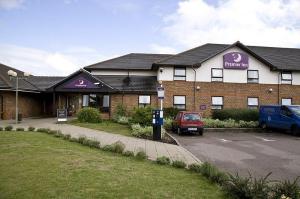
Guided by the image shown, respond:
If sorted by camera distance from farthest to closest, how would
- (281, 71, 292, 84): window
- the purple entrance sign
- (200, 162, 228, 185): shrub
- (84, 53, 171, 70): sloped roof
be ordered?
1. (84, 53, 171, 70): sloped roof
2. (281, 71, 292, 84): window
3. the purple entrance sign
4. (200, 162, 228, 185): shrub

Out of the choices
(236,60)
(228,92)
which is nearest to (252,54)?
(236,60)

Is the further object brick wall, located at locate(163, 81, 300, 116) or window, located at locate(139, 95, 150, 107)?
window, located at locate(139, 95, 150, 107)

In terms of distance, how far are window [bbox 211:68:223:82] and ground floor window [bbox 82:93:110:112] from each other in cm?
963

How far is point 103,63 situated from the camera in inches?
1383

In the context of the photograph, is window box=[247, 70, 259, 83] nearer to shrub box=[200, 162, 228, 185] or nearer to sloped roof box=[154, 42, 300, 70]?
sloped roof box=[154, 42, 300, 70]

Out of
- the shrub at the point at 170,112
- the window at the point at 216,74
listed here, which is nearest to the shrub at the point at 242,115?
the shrub at the point at 170,112

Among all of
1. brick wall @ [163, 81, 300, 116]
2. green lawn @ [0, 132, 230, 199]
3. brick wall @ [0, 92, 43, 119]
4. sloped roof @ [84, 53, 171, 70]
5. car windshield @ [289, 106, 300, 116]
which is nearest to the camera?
green lawn @ [0, 132, 230, 199]

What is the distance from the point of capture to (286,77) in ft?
107

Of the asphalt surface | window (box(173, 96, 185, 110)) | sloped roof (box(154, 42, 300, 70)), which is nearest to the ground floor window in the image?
sloped roof (box(154, 42, 300, 70))

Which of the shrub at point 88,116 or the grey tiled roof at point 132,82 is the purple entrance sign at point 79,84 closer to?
the grey tiled roof at point 132,82

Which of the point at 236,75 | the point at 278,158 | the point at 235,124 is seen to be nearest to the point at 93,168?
the point at 278,158

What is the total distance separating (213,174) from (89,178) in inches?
118

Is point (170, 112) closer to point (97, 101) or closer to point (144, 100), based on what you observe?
point (144, 100)

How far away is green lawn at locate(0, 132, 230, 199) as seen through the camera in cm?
722
